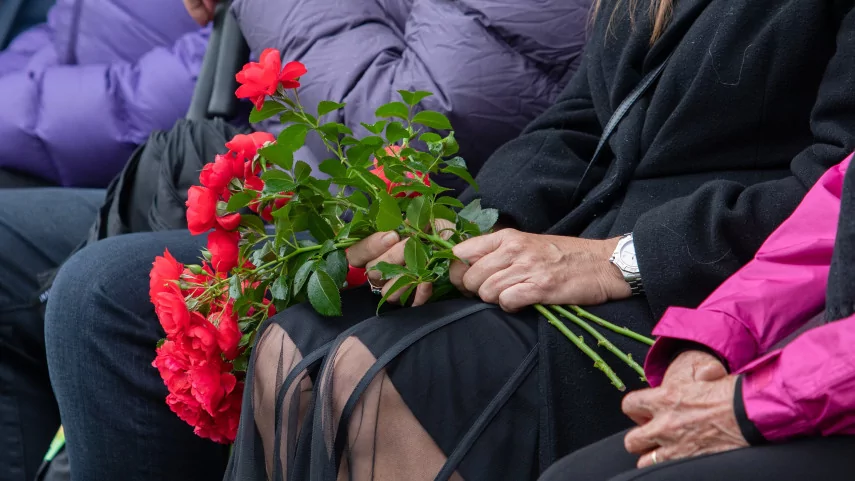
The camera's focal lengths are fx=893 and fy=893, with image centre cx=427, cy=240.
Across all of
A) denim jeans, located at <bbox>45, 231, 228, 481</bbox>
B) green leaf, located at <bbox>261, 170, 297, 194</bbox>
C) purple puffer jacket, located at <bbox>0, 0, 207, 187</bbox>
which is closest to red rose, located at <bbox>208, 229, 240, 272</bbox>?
green leaf, located at <bbox>261, 170, 297, 194</bbox>

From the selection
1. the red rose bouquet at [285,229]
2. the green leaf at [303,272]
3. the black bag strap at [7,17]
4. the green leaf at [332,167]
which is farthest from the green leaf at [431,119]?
the black bag strap at [7,17]

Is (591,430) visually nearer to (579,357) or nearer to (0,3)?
(579,357)

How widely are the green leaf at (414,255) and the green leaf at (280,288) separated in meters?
0.16

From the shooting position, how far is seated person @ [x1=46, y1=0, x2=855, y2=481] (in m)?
0.94

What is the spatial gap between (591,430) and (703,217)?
0.91 ft

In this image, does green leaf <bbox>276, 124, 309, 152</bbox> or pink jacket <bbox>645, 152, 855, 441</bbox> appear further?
green leaf <bbox>276, 124, 309, 152</bbox>

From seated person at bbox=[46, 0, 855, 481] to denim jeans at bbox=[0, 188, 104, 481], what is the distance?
1.24 feet

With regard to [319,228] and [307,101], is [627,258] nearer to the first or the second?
[319,228]

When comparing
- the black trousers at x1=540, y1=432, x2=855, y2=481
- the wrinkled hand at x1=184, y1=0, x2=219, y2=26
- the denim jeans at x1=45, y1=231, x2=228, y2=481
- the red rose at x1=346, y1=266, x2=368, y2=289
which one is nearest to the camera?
the black trousers at x1=540, y1=432, x2=855, y2=481

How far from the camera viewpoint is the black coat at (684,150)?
1.00 metres

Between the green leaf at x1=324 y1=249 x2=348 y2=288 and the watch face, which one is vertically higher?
the watch face

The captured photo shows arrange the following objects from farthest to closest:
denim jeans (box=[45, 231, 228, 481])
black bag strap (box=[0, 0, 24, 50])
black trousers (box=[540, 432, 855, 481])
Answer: black bag strap (box=[0, 0, 24, 50]) < denim jeans (box=[45, 231, 228, 481]) < black trousers (box=[540, 432, 855, 481])

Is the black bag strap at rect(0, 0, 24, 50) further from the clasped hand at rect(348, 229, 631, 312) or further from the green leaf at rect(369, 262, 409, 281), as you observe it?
the green leaf at rect(369, 262, 409, 281)

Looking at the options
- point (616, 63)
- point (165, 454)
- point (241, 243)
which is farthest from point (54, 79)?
point (616, 63)
